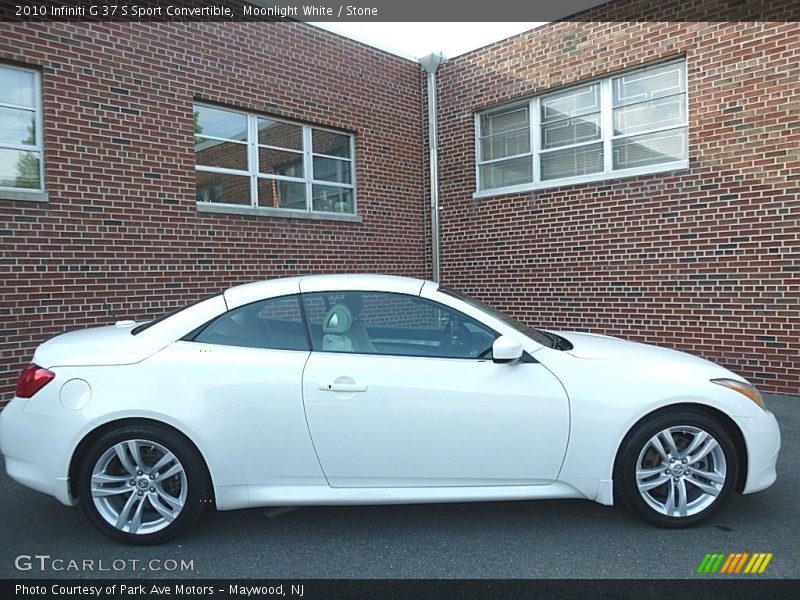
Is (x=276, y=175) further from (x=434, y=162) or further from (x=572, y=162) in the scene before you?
(x=572, y=162)

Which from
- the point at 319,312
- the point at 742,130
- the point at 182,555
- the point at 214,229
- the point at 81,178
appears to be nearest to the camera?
the point at 182,555

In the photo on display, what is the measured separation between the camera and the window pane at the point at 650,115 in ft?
24.7

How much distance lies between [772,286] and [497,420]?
517 centimetres

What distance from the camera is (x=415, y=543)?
3197mm

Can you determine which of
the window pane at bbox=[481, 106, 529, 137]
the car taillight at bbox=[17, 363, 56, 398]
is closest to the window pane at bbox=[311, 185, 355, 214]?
the window pane at bbox=[481, 106, 529, 137]

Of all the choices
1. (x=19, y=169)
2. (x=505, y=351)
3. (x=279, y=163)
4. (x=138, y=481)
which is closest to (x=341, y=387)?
(x=505, y=351)

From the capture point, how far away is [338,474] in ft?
10.6

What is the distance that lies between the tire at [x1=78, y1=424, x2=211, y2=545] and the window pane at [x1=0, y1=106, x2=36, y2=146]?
4.50 m

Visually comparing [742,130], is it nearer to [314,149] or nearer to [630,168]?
[630,168]

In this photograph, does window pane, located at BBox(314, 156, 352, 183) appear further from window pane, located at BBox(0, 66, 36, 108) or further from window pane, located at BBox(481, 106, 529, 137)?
window pane, located at BBox(0, 66, 36, 108)

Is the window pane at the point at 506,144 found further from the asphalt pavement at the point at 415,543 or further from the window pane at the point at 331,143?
the asphalt pavement at the point at 415,543

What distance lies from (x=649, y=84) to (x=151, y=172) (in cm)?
642

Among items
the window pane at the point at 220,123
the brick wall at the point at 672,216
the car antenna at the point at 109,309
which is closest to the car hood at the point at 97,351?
the car antenna at the point at 109,309
